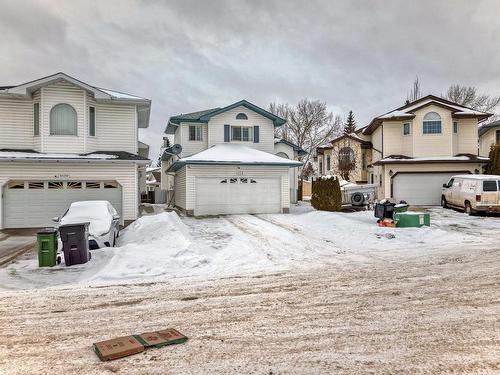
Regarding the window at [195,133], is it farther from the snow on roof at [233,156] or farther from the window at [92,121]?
the window at [92,121]

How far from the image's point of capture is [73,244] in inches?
358

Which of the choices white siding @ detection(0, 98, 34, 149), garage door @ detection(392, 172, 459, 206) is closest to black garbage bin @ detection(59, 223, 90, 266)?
white siding @ detection(0, 98, 34, 149)

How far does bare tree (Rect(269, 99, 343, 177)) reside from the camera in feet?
152

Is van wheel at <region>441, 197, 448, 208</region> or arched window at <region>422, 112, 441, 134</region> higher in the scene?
arched window at <region>422, 112, 441, 134</region>

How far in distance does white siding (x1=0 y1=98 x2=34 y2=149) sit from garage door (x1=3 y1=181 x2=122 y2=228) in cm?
232

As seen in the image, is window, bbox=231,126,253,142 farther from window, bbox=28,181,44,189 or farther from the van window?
the van window

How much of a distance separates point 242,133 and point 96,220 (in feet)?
44.5

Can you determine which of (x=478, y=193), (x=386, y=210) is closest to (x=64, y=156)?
(x=386, y=210)

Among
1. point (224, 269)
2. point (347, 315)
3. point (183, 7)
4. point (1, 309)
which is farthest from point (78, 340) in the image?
point (183, 7)

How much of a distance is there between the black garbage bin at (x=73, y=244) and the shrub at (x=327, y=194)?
1496 centimetres

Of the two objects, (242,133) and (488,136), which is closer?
(242,133)

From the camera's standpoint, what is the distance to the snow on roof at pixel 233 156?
1912cm

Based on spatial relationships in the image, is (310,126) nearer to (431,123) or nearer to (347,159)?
(347,159)

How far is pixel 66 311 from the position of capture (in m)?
5.82
